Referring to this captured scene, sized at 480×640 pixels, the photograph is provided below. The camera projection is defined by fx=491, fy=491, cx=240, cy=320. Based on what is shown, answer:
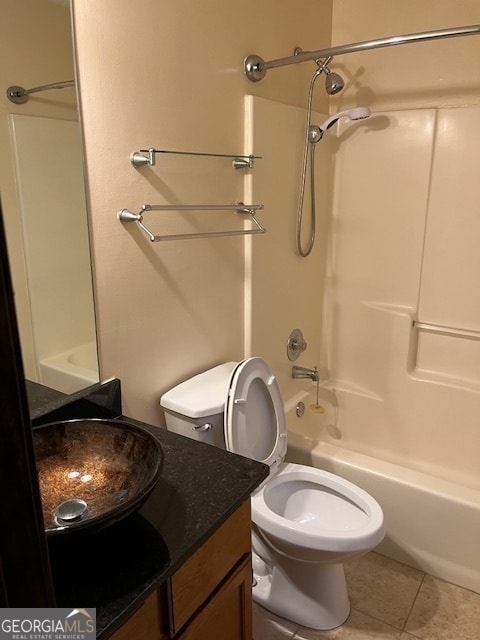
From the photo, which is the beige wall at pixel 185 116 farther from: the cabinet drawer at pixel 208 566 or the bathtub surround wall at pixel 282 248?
the cabinet drawer at pixel 208 566

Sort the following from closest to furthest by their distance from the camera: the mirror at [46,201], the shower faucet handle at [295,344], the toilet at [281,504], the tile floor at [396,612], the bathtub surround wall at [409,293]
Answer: the mirror at [46,201], the toilet at [281,504], the tile floor at [396,612], the bathtub surround wall at [409,293], the shower faucet handle at [295,344]

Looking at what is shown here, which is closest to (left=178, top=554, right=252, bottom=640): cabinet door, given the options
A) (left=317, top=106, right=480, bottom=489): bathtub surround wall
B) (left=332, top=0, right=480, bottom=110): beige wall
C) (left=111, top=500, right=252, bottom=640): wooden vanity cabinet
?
(left=111, top=500, right=252, bottom=640): wooden vanity cabinet

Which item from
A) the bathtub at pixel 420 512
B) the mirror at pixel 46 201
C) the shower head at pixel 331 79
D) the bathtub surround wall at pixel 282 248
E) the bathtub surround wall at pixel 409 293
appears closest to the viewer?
the mirror at pixel 46 201

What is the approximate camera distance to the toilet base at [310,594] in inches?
69.3

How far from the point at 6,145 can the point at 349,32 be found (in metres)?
1.86

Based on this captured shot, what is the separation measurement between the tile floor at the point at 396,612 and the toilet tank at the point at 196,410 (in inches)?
28.9

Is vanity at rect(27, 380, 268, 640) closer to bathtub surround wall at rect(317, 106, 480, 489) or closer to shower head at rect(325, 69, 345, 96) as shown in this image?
bathtub surround wall at rect(317, 106, 480, 489)

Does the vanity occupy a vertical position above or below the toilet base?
above

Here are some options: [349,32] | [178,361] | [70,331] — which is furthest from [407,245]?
[70,331]

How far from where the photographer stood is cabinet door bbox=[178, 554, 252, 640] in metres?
1.11

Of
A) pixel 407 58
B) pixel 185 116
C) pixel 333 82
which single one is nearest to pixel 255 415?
pixel 185 116

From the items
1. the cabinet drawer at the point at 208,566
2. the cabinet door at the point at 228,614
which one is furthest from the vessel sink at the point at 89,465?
the cabinet door at the point at 228,614

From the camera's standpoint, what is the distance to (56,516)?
1.06 meters

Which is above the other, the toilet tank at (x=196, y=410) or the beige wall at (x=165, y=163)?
the beige wall at (x=165, y=163)
